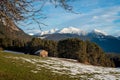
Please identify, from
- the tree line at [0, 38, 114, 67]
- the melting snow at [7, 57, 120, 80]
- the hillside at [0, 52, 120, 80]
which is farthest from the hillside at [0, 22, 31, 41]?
the tree line at [0, 38, 114, 67]

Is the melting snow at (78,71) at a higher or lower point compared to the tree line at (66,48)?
lower

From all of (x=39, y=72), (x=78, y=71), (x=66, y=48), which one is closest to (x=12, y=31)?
(x=39, y=72)

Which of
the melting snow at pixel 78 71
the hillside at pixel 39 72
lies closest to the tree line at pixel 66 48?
the melting snow at pixel 78 71

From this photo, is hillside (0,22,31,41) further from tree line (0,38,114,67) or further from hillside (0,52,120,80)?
tree line (0,38,114,67)

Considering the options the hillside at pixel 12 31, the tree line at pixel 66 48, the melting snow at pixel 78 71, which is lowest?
the melting snow at pixel 78 71

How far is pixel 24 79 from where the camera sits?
21359 mm

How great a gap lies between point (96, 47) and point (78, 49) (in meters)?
14.3

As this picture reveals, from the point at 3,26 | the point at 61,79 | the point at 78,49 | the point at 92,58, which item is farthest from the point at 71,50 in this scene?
the point at 3,26

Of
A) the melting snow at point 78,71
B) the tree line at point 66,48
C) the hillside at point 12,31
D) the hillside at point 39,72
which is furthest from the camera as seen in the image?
the tree line at point 66,48

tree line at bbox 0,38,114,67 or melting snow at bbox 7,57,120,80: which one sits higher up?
tree line at bbox 0,38,114,67

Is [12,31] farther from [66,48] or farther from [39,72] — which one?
[66,48]

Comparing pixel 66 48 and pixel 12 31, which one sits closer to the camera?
pixel 12 31

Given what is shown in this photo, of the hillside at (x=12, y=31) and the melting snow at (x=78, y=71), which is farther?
the melting snow at (x=78, y=71)

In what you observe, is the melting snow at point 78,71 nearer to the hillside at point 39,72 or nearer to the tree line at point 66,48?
the hillside at point 39,72
